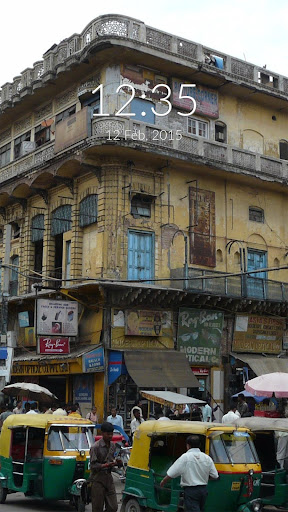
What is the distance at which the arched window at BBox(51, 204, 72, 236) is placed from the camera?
24.9 meters

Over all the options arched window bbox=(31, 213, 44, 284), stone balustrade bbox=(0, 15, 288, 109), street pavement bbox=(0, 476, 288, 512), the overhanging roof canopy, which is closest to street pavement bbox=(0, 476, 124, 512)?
street pavement bbox=(0, 476, 288, 512)

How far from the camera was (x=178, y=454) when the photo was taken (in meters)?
11.0

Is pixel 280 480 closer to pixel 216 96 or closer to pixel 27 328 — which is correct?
pixel 27 328

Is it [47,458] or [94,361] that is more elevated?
[94,361]

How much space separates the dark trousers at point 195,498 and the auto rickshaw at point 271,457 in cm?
296

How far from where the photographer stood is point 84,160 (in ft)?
74.9

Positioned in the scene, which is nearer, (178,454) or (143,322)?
(178,454)

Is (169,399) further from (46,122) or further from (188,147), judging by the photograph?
(46,122)

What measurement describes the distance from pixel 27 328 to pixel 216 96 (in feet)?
37.3

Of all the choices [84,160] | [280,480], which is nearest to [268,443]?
[280,480]

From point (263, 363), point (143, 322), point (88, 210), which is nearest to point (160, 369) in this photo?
point (143, 322)

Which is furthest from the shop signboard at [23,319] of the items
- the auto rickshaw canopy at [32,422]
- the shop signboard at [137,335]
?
the auto rickshaw canopy at [32,422]

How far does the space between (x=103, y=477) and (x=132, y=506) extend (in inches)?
45.3

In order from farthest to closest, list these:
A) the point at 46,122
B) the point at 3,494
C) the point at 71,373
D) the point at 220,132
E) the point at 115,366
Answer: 1. the point at 46,122
2. the point at 220,132
3. the point at 71,373
4. the point at 115,366
5. the point at 3,494
